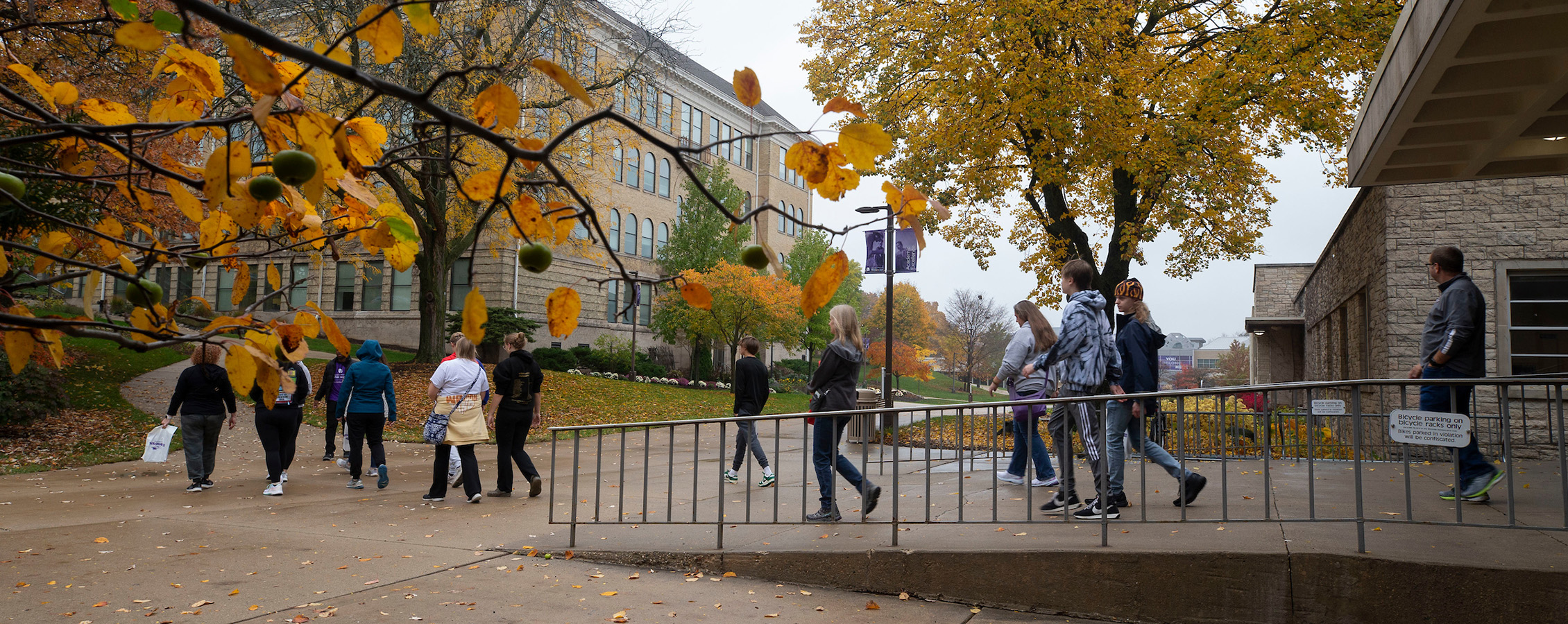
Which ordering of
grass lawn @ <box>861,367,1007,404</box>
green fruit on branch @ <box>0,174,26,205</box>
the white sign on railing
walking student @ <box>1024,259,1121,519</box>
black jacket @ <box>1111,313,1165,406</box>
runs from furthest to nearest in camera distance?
1. grass lawn @ <box>861,367,1007,404</box>
2. black jacket @ <box>1111,313,1165,406</box>
3. walking student @ <box>1024,259,1121,519</box>
4. the white sign on railing
5. green fruit on branch @ <box>0,174,26,205</box>

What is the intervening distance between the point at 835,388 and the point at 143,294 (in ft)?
18.9

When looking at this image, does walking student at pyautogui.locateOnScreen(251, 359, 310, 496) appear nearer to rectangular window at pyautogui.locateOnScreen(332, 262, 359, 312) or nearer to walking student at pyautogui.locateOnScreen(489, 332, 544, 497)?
walking student at pyautogui.locateOnScreen(489, 332, 544, 497)

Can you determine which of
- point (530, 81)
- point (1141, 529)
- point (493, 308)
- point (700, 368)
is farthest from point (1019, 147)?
point (700, 368)

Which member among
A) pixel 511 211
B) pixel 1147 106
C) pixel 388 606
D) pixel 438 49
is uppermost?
pixel 438 49

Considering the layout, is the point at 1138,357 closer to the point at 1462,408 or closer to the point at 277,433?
the point at 1462,408

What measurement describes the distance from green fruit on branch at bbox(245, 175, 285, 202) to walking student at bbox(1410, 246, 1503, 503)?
21.2 feet

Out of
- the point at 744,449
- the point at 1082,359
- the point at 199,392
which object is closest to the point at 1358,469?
the point at 1082,359

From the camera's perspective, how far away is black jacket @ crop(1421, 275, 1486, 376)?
6.34m

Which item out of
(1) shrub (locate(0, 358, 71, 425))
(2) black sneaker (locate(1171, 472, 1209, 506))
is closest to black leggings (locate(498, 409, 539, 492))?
(2) black sneaker (locate(1171, 472, 1209, 506))

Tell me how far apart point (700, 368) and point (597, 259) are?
8682mm

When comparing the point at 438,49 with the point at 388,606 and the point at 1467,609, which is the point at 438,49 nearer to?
the point at 388,606

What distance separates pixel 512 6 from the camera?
875 inches

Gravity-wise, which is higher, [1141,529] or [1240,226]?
[1240,226]

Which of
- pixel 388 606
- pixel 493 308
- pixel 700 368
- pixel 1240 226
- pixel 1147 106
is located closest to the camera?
pixel 388 606
